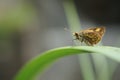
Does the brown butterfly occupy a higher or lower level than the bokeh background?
higher

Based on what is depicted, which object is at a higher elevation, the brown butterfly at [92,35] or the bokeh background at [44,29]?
the brown butterfly at [92,35]

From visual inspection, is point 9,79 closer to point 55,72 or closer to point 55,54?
point 55,72

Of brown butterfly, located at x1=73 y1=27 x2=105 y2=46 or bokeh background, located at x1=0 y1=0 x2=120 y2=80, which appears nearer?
brown butterfly, located at x1=73 y1=27 x2=105 y2=46

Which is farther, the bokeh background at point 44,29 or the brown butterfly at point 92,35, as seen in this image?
the bokeh background at point 44,29
